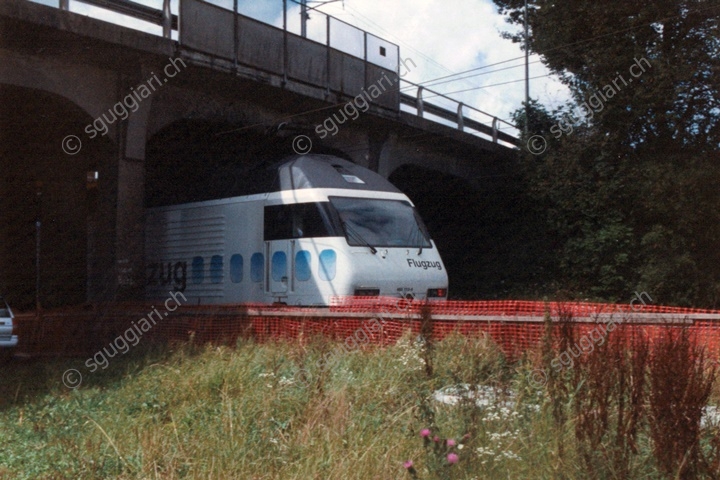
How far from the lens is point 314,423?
6.05m

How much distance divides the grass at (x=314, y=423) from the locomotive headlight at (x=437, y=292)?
618 centimetres

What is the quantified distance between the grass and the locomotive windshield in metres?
5.68

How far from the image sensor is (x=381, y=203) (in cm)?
1606

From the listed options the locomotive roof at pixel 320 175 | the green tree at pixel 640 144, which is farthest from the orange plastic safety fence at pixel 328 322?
the green tree at pixel 640 144

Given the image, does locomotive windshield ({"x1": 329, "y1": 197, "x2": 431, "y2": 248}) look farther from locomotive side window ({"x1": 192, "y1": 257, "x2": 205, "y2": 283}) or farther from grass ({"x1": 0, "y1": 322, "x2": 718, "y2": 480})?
grass ({"x1": 0, "y1": 322, "x2": 718, "y2": 480})

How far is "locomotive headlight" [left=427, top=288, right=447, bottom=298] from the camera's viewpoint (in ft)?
51.5

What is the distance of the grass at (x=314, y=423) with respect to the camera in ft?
15.3

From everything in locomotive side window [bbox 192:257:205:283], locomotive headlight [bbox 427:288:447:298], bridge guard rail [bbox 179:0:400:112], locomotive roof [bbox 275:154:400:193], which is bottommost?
locomotive headlight [bbox 427:288:447:298]

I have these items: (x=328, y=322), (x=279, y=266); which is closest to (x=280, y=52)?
(x=279, y=266)

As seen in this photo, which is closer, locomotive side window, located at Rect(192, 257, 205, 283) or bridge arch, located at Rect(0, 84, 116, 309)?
locomotive side window, located at Rect(192, 257, 205, 283)

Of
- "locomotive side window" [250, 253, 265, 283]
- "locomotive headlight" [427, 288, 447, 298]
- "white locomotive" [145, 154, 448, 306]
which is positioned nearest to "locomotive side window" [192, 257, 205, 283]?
"white locomotive" [145, 154, 448, 306]

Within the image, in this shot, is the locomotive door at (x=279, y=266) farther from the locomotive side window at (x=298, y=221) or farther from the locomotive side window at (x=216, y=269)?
the locomotive side window at (x=216, y=269)

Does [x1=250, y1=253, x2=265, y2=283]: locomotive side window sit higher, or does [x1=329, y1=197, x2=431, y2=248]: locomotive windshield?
[x1=329, y1=197, x2=431, y2=248]: locomotive windshield

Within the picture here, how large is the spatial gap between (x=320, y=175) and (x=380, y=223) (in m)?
1.49
